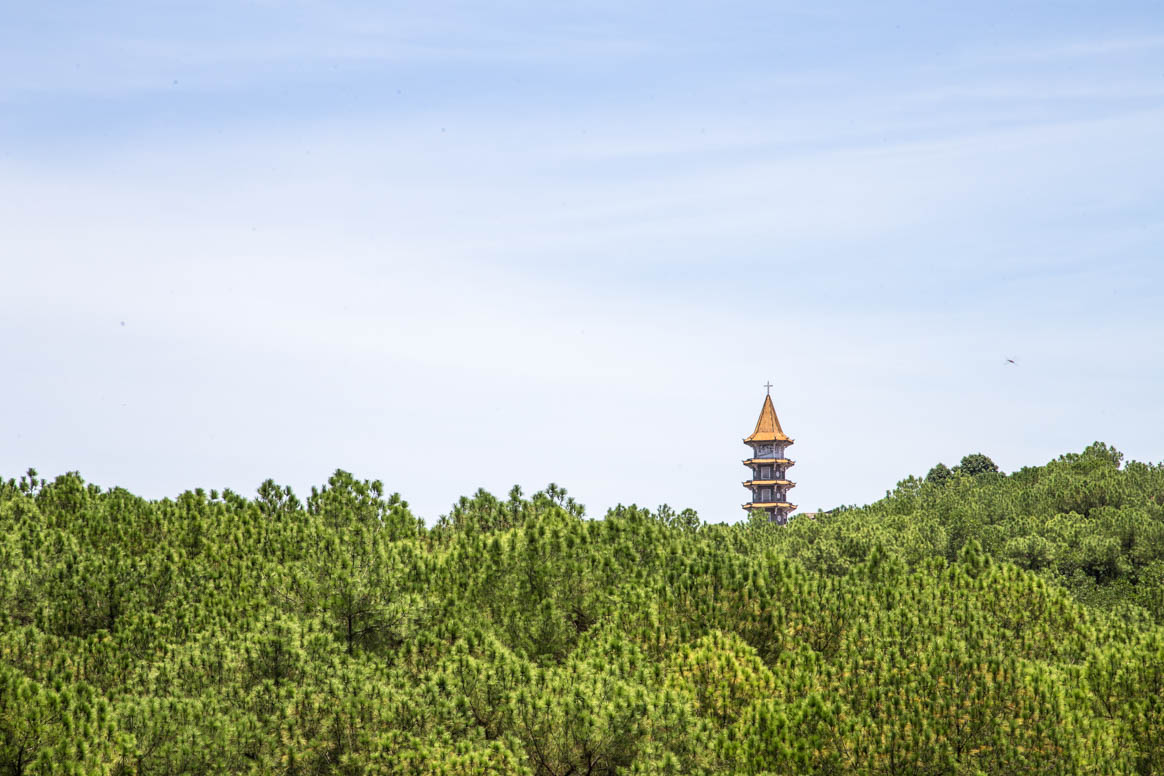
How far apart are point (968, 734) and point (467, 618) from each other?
29.6ft

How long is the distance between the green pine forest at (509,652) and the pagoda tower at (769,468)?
75008mm

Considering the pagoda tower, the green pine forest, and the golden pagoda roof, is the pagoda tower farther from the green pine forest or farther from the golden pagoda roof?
the green pine forest


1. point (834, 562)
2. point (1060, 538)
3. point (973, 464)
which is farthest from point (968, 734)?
point (973, 464)

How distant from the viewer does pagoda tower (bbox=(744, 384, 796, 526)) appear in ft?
344

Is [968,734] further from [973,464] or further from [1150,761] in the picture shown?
[973,464]

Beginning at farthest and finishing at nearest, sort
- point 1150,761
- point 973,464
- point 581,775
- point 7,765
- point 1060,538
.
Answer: point 973,464 < point 1060,538 < point 1150,761 < point 581,775 < point 7,765

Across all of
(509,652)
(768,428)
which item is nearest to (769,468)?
(768,428)

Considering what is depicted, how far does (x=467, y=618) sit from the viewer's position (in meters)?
23.4

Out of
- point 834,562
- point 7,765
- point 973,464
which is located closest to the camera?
point 7,765

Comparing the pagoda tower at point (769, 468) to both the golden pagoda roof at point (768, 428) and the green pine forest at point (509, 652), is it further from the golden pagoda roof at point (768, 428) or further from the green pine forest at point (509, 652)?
the green pine forest at point (509, 652)

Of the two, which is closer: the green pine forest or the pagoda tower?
the green pine forest

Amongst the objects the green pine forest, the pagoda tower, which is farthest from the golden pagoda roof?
the green pine forest

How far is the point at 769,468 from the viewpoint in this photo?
106m

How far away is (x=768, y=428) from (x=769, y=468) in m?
3.35
